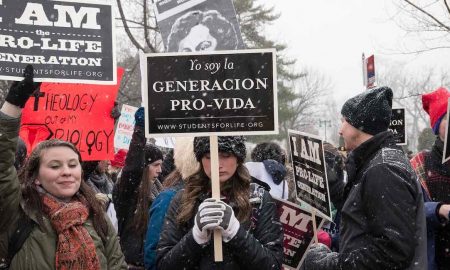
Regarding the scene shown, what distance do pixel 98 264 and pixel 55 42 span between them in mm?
1425

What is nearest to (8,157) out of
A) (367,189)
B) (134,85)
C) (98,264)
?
(98,264)

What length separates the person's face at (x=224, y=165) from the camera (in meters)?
3.59

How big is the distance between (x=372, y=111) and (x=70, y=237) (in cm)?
190

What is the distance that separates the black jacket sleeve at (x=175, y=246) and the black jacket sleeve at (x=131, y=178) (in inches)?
28.5

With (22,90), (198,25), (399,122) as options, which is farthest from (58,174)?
(399,122)

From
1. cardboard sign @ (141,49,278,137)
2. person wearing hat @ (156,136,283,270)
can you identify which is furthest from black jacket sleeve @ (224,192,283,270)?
cardboard sign @ (141,49,278,137)

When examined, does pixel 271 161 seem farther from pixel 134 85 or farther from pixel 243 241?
pixel 134 85

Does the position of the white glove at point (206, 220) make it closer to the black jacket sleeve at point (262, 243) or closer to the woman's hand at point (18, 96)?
the black jacket sleeve at point (262, 243)

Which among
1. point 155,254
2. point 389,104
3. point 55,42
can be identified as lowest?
point 155,254

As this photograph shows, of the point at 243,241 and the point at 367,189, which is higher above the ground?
the point at 367,189

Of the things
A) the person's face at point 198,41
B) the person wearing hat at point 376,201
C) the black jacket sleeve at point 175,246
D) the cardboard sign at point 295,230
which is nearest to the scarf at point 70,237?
the black jacket sleeve at point 175,246

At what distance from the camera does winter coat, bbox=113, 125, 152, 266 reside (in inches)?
165

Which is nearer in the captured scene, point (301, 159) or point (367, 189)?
point (367, 189)

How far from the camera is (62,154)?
134 inches
